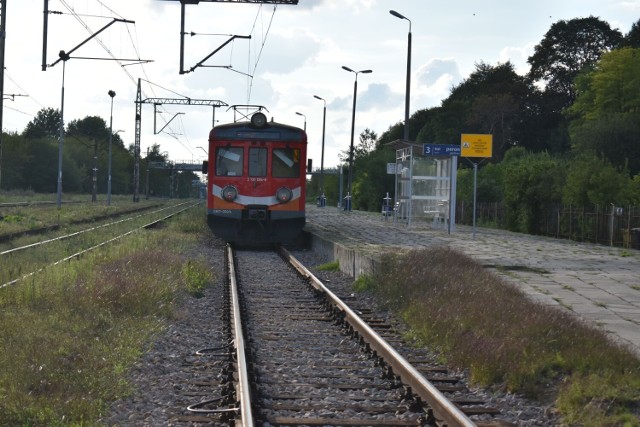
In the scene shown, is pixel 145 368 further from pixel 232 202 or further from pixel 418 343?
pixel 232 202

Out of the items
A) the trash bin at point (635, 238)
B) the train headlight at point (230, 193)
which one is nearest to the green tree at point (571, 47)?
the trash bin at point (635, 238)

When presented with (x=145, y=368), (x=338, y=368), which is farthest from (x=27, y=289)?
(x=338, y=368)

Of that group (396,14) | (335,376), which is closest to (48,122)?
(396,14)

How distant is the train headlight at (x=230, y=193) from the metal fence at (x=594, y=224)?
9.40 m

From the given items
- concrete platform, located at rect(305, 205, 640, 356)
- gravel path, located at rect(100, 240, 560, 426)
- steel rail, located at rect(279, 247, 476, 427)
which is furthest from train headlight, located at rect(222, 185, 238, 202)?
steel rail, located at rect(279, 247, 476, 427)

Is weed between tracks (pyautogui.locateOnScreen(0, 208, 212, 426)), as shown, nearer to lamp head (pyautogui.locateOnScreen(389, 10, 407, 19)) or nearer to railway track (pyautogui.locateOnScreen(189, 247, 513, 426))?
railway track (pyautogui.locateOnScreen(189, 247, 513, 426))

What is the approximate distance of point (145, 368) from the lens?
867cm

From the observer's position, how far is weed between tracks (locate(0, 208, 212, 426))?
22.6ft

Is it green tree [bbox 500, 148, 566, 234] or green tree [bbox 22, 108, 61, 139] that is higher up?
green tree [bbox 22, 108, 61, 139]

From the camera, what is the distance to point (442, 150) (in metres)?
27.4

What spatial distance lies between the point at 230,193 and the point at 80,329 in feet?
47.2

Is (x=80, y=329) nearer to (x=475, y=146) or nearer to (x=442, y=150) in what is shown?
(x=475, y=146)

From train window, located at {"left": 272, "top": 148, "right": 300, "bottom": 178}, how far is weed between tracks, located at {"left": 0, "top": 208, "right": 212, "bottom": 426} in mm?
7065

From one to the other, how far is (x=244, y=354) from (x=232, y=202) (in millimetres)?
15682
